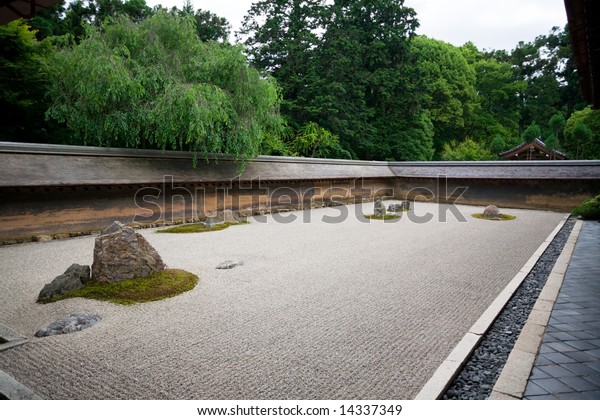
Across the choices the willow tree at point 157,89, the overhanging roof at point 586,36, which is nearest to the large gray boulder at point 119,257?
the willow tree at point 157,89

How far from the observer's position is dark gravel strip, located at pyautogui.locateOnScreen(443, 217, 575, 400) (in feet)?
8.71

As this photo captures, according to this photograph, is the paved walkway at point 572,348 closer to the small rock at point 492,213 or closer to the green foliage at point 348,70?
the small rock at point 492,213

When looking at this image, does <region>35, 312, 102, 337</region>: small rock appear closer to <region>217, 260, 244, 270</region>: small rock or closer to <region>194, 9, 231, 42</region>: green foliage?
<region>217, 260, 244, 270</region>: small rock

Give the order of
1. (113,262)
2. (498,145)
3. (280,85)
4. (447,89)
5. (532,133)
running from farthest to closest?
1. (447,89)
2. (498,145)
3. (532,133)
4. (280,85)
5. (113,262)

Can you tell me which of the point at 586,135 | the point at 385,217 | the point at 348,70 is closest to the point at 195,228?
the point at 385,217

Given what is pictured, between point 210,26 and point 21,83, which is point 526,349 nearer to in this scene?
point 21,83

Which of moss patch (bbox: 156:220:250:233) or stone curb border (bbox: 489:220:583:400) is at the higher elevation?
moss patch (bbox: 156:220:250:233)

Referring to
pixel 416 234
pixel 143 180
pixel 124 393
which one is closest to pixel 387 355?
pixel 124 393

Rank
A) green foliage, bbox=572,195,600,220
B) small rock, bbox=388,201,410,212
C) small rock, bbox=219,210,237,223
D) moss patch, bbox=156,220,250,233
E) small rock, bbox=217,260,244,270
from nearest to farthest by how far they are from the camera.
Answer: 1. small rock, bbox=217,260,244,270
2. moss patch, bbox=156,220,250,233
3. small rock, bbox=219,210,237,223
4. green foliage, bbox=572,195,600,220
5. small rock, bbox=388,201,410,212

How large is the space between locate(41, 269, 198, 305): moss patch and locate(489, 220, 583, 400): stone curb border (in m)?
3.77

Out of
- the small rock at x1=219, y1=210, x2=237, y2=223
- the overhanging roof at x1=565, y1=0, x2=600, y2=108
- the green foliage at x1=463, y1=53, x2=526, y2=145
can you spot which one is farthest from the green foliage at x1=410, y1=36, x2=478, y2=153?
the overhanging roof at x1=565, y1=0, x2=600, y2=108

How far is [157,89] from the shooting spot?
9430mm

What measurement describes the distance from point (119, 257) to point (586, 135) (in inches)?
1103

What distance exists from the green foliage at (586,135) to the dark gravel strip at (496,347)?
75.0 ft
